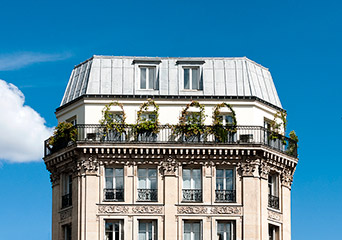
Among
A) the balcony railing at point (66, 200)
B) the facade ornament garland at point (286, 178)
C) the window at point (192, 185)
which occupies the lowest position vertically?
the balcony railing at point (66, 200)

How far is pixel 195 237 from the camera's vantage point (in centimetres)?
8269

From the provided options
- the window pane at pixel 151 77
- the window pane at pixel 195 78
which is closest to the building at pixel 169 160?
the window pane at pixel 195 78

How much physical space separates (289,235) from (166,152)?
1012 cm

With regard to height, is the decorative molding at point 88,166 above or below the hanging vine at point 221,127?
below

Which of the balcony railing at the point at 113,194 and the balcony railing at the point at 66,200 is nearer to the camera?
the balcony railing at the point at 113,194

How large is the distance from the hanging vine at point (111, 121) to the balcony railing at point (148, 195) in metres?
4.23

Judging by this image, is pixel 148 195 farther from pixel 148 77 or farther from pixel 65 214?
pixel 148 77

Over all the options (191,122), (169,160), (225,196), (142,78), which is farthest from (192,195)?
(142,78)

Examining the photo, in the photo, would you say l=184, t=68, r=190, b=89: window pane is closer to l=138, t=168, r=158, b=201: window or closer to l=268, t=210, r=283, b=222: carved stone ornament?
l=138, t=168, r=158, b=201: window

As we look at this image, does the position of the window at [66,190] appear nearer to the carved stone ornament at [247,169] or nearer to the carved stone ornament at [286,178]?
A: the carved stone ornament at [247,169]

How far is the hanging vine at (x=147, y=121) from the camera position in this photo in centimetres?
8356

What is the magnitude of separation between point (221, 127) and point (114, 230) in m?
9.59

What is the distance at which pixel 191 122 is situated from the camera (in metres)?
84.2

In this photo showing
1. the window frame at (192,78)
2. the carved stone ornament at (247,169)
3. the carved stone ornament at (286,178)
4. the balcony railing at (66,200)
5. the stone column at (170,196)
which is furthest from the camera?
the window frame at (192,78)
